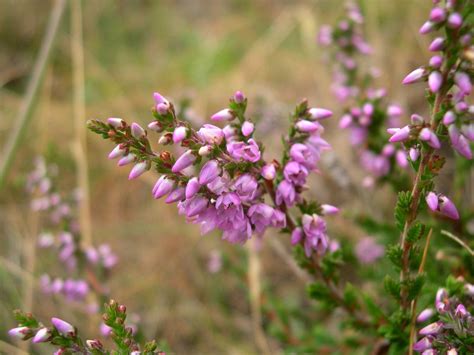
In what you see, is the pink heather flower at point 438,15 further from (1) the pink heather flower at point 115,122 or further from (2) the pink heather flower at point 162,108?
(1) the pink heather flower at point 115,122

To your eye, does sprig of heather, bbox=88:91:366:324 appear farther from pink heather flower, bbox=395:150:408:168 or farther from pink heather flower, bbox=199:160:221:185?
pink heather flower, bbox=395:150:408:168

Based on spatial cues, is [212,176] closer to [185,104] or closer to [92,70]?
[185,104]

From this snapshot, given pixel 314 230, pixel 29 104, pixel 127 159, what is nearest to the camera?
pixel 127 159

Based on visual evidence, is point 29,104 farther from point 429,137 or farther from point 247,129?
point 429,137

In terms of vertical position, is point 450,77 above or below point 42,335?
above

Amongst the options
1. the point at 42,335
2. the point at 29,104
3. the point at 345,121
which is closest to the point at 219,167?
the point at 42,335

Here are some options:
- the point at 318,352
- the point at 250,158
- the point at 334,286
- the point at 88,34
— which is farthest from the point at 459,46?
the point at 88,34
